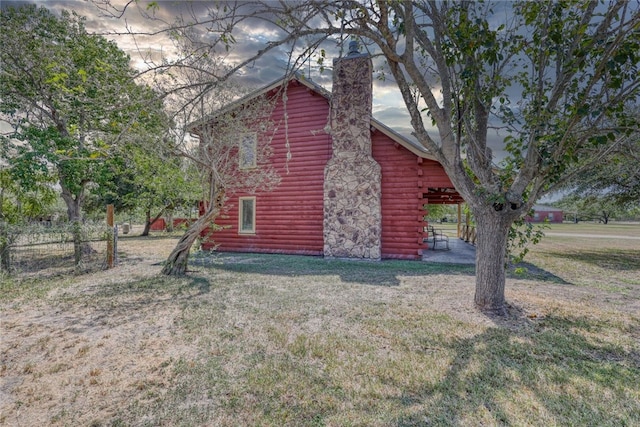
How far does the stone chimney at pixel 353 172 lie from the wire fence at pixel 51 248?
23.2ft

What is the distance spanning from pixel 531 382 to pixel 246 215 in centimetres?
1168

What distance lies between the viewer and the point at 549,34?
4.11 metres

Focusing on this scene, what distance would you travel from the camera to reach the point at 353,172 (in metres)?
10.9

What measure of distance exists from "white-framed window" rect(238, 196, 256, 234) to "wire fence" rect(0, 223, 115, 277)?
5.19m

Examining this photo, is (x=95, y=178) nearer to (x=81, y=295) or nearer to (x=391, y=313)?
(x=81, y=295)

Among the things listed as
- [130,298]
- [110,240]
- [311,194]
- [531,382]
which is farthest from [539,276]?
[110,240]

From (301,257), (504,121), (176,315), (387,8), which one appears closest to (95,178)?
(301,257)

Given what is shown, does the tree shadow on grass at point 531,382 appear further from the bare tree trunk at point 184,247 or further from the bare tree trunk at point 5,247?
the bare tree trunk at point 5,247

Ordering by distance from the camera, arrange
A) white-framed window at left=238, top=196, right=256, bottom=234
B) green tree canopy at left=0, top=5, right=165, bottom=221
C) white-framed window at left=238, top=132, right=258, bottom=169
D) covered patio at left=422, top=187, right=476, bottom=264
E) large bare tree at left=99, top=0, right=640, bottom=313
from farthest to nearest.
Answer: white-framed window at left=238, top=196, right=256, bottom=234
white-framed window at left=238, top=132, right=258, bottom=169
covered patio at left=422, top=187, right=476, bottom=264
green tree canopy at left=0, top=5, right=165, bottom=221
large bare tree at left=99, top=0, right=640, bottom=313

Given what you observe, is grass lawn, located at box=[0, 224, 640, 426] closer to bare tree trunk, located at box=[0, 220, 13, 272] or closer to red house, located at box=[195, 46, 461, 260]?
bare tree trunk, located at box=[0, 220, 13, 272]

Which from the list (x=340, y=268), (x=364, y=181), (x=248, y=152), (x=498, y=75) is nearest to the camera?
(x=498, y=75)

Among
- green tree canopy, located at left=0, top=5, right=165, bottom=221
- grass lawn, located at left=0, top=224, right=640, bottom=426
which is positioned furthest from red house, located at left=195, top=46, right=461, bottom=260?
green tree canopy, located at left=0, top=5, right=165, bottom=221

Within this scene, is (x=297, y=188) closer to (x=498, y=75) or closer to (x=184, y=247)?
(x=184, y=247)

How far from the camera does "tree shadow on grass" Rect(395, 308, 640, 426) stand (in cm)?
243
